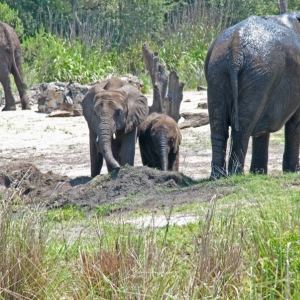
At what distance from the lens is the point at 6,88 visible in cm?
2145

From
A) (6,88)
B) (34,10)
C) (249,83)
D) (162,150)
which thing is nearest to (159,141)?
(162,150)

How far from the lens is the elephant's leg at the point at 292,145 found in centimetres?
1227

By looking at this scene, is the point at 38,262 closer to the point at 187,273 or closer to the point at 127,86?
the point at 187,273

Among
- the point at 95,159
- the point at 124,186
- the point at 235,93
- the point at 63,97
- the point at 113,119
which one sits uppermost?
the point at 235,93

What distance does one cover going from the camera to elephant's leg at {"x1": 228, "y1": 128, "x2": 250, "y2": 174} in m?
11.0

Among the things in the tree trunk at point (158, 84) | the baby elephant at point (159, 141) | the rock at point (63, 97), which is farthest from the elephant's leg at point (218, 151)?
the rock at point (63, 97)

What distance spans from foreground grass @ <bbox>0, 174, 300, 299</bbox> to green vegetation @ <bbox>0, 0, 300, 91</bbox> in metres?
17.8

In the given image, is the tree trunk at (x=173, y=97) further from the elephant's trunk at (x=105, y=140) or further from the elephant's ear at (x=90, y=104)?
the elephant's trunk at (x=105, y=140)

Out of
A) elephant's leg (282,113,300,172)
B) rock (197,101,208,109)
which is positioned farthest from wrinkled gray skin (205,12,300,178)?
rock (197,101,208,109)

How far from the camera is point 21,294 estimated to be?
6445mm

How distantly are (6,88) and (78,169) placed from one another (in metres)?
7.81

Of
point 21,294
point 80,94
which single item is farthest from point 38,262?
point 80,94

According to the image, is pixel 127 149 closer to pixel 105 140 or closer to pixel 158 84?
pixel 105 140

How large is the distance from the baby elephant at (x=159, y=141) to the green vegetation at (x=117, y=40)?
34.9 feet
